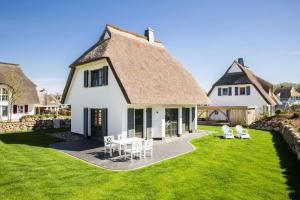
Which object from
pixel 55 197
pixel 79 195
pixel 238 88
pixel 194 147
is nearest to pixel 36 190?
pixel 55 197

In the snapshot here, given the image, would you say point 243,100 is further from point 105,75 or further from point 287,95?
point 287,95

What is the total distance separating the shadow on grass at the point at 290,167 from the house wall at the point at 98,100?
911 cm

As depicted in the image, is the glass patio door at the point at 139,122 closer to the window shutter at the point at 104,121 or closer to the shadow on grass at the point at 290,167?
the window shutter at the point at 104,121

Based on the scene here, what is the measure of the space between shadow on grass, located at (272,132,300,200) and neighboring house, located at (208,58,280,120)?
58.4 ft

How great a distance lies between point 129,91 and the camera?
14148mm

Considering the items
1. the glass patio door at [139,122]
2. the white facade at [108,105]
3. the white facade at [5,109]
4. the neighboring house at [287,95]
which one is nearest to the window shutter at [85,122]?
the white facade at [108,105]

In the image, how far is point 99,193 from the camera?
7414 millimetres

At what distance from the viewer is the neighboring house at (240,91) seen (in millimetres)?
31781

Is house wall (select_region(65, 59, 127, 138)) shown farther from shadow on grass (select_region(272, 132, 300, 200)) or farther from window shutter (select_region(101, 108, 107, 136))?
shadow on grass (select_region(272, 132, 300, 200))

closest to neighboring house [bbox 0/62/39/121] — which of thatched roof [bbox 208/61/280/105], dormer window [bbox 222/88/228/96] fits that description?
thatched roof [bbox 208/61/280/105]

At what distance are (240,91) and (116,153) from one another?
25.5 m

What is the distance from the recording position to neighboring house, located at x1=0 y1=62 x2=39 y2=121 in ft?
112

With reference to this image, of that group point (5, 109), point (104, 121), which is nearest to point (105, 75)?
point (104, 121)

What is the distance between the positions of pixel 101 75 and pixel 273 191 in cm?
1287
